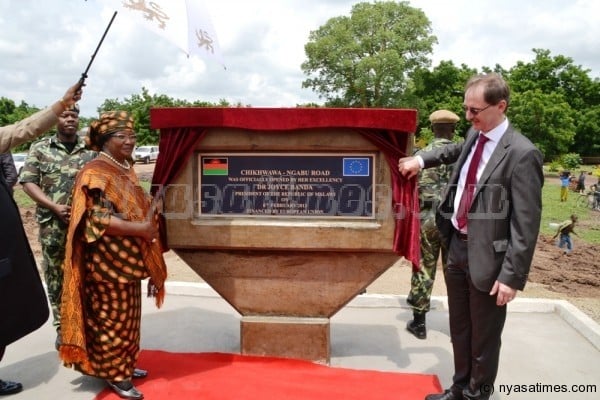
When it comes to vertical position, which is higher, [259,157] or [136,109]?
[136,109]

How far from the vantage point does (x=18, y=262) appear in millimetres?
3293

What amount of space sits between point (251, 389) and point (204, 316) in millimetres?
1694

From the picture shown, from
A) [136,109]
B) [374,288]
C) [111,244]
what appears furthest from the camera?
[136,109]

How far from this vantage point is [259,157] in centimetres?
377

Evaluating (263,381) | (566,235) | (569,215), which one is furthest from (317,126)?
(569,215)

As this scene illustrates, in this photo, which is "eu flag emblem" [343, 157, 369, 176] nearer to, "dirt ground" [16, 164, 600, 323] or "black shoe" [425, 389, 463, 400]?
"black shoe" [425, 389, 463, 400]

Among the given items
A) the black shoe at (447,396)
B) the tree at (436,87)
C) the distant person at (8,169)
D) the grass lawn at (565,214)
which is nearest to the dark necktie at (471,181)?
the black shoe at (447,396)

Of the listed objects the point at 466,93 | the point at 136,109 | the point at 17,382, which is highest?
the point at 136,109

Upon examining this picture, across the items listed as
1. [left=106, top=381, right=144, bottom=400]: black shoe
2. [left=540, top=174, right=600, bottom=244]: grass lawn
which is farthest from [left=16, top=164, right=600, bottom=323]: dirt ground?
[left=106, top=381, right=144, bottom=400]: black shoe

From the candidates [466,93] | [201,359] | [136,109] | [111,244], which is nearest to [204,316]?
[201,359]

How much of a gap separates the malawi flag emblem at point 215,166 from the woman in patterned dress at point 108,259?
58cm

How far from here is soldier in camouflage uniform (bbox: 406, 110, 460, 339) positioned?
4543 mm

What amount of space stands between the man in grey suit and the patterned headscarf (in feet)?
7.12

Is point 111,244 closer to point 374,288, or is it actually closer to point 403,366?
point 403,366
